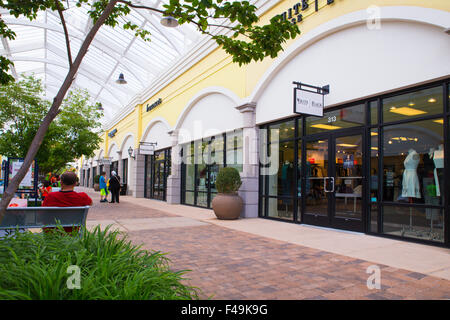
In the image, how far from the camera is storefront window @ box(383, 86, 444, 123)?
20.0 feet

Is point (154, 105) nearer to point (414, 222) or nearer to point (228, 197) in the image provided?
point (228, 197)

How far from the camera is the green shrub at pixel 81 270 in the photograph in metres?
2.38

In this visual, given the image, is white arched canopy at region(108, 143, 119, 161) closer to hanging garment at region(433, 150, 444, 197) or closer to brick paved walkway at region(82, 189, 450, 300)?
brick paved walkway at region(82, 189, 450, 300)

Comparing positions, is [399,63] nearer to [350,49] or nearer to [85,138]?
[350,49]

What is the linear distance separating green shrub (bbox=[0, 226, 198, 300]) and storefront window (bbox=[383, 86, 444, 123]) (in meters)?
5.57

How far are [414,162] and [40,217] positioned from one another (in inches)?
257

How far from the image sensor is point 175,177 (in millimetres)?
16219

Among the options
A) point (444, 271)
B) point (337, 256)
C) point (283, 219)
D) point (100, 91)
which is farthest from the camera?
point (100, 91)

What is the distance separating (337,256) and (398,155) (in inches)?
111

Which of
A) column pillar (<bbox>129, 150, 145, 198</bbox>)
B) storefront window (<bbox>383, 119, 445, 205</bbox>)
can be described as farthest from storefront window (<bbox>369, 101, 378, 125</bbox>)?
column pillar (<bbox>129, 150, 145, 198</bbox>)

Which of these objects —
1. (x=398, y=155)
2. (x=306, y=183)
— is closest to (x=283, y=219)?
(x=306, y=183)

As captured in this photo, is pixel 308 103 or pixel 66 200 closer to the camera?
pixel 66 200

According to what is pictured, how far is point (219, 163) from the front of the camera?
12984mm

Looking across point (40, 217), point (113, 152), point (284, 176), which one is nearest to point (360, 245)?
point (284, 176)
